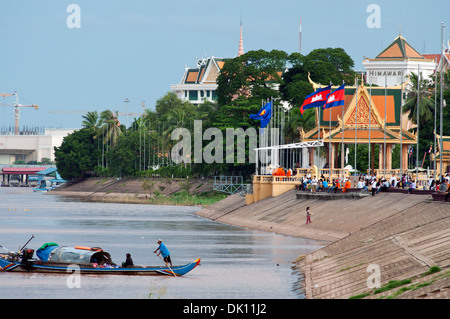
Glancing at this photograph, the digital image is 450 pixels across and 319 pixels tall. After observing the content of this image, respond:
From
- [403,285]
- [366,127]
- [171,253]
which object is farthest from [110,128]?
[403,285]

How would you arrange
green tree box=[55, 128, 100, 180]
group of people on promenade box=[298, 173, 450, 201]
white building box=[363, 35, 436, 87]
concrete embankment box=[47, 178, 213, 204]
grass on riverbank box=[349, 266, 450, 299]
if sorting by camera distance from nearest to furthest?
grass on riverbank box=[349, 266, 450, 299] → group of people on promenade box=[298, 173, 450, 201] → concrete embankment box=[47, 178, 213, 204] → white building box=[363, 35, 436, 87] → green tree box=[55, 128, 100, 180]

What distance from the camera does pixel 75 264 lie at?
4219 centimetres

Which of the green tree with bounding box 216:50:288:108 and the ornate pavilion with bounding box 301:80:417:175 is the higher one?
the green tree with bounding box 216:50:288:108

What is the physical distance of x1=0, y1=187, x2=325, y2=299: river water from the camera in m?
37.1

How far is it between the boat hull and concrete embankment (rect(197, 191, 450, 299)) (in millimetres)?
6152

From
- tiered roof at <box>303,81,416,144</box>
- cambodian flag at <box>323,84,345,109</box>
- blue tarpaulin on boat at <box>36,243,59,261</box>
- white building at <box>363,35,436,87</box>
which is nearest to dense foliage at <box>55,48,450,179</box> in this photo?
tiered roof at <box>303,81,416,144</box>

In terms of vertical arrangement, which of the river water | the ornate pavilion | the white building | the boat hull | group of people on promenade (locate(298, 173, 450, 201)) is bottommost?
the river water

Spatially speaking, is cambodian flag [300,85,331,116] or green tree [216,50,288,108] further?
green tree [216,50,288,108]

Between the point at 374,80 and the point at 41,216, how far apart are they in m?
105

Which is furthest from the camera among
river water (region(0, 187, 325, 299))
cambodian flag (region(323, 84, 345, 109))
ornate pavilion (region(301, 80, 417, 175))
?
ornate pavilion (region(301, 80, 417, 175))

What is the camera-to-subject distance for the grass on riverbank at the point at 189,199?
123 metres

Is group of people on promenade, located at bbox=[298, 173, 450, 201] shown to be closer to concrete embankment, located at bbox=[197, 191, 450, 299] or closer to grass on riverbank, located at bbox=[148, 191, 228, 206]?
concrete embankment, located at bbox=[197, 191, 450, 299]

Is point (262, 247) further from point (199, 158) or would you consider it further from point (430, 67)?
point (430, 67)

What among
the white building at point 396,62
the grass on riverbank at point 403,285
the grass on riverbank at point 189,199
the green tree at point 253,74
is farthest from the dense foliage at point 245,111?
the grass on riverbank at point 403,285
